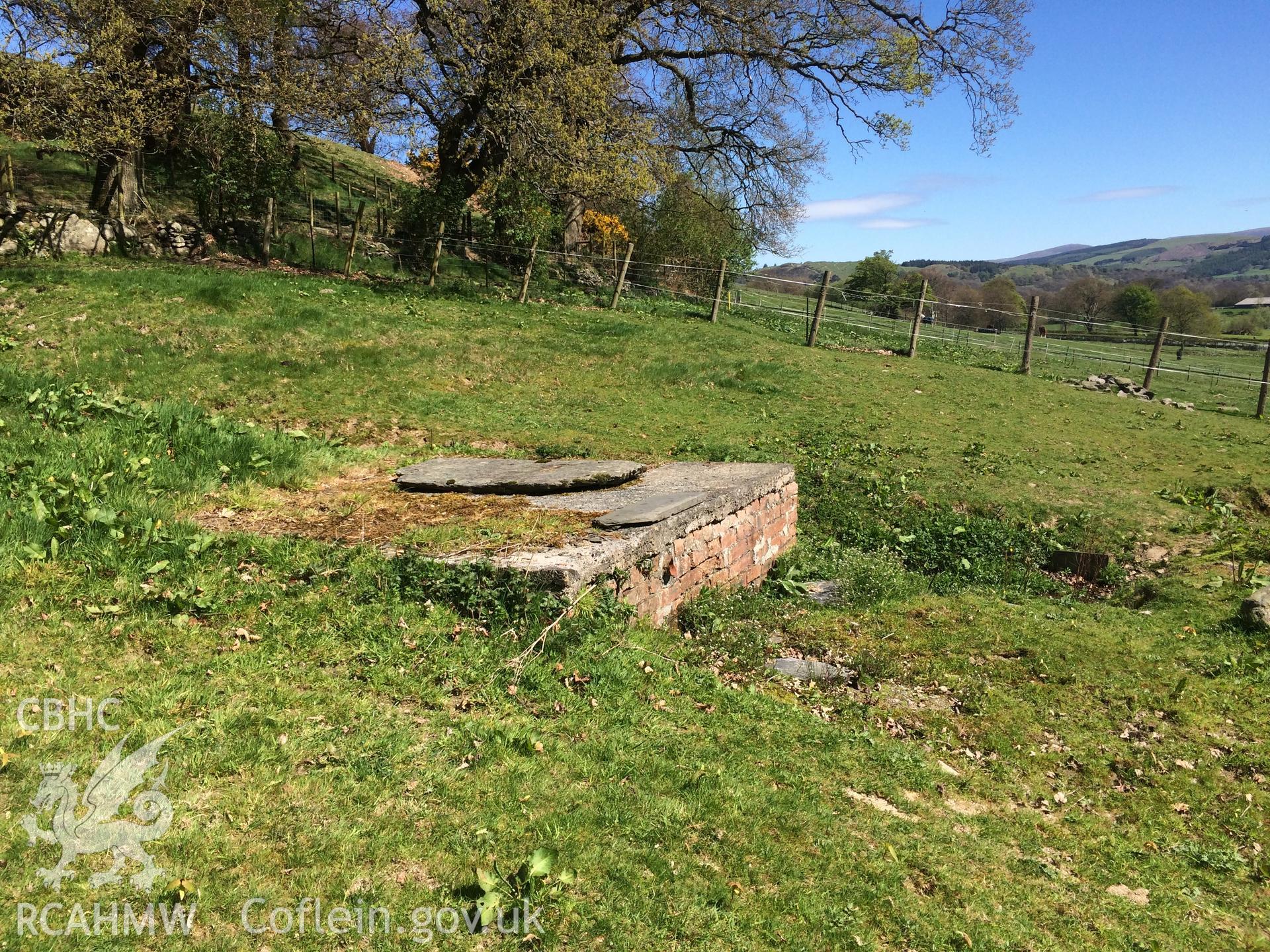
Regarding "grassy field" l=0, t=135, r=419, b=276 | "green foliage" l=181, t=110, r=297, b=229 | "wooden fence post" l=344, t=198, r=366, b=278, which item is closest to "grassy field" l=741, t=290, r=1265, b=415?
"wooden fence post" l=344, t=198, r=366, b=278

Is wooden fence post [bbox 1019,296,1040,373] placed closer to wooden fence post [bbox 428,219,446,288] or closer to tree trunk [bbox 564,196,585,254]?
tree trunk [bbox 564,196,585,254]

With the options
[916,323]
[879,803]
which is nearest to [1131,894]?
[879,803]

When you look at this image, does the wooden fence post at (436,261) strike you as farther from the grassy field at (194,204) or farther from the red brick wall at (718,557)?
the red brick wall at (718,557)

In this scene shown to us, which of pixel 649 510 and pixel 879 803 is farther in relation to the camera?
pixel 649 510

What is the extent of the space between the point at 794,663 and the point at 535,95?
1720 centimetres

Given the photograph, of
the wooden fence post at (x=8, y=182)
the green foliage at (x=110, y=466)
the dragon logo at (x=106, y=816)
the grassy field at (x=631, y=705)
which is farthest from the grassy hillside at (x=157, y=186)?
the dragon logo at (x=106, y=816)

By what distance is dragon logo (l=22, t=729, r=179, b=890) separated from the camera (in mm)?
2959

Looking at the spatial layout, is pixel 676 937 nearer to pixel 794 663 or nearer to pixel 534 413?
pixel 794 663

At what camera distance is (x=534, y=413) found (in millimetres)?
12773

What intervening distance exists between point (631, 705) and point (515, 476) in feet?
11.3

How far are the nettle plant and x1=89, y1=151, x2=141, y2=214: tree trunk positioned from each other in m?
20.8

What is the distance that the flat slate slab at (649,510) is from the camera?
6.52 m

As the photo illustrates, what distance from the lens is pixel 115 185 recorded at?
1895 cm

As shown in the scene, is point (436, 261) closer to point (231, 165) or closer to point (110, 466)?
point (231, 165)
